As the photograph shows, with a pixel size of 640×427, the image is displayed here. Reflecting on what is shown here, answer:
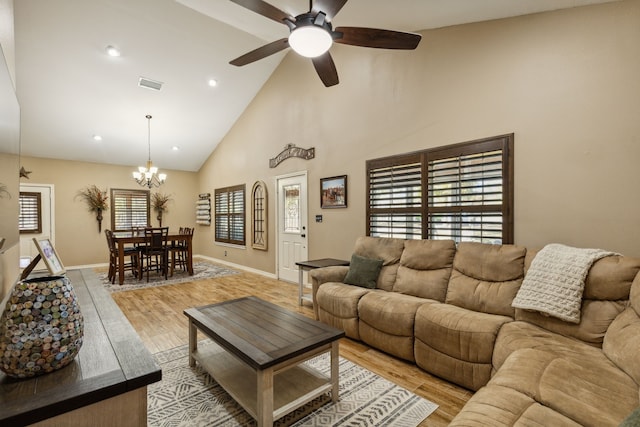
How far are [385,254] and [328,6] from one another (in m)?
2.44

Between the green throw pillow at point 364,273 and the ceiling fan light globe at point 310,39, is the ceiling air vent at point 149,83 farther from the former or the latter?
the green throw pillow at point 364,273

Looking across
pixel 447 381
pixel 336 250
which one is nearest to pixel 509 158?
pixel 447 381

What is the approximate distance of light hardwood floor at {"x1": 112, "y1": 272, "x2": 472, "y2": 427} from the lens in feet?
7.02

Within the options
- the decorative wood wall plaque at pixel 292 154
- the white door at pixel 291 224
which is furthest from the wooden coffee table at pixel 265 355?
the decorative wood wall plaque at pixel 292 154

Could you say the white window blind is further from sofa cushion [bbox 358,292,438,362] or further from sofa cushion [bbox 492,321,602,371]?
sofa cushion [bbox 492,321,602,371]

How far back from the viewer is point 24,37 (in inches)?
164

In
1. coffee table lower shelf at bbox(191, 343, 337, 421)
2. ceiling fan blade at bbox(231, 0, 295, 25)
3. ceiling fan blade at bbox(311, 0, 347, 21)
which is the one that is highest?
ceiling fan blade at bbox(231, 0, 295, 25)

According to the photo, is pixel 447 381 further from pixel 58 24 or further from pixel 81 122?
pixel 81 122

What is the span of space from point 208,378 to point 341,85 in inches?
159

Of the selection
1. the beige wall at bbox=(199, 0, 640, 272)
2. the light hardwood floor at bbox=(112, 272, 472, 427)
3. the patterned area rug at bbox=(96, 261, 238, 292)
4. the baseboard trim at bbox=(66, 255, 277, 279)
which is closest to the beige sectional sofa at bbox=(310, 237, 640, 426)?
the light hardwood floor at bbox=(112, 272, 472, 427)

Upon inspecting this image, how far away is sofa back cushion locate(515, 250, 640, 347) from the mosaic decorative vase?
2.73 meters

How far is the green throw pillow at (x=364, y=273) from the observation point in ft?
10.8

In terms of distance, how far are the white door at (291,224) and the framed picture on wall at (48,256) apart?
3.54 metres

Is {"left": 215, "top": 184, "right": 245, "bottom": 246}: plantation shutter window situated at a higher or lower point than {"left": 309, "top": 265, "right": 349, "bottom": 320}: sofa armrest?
higher
